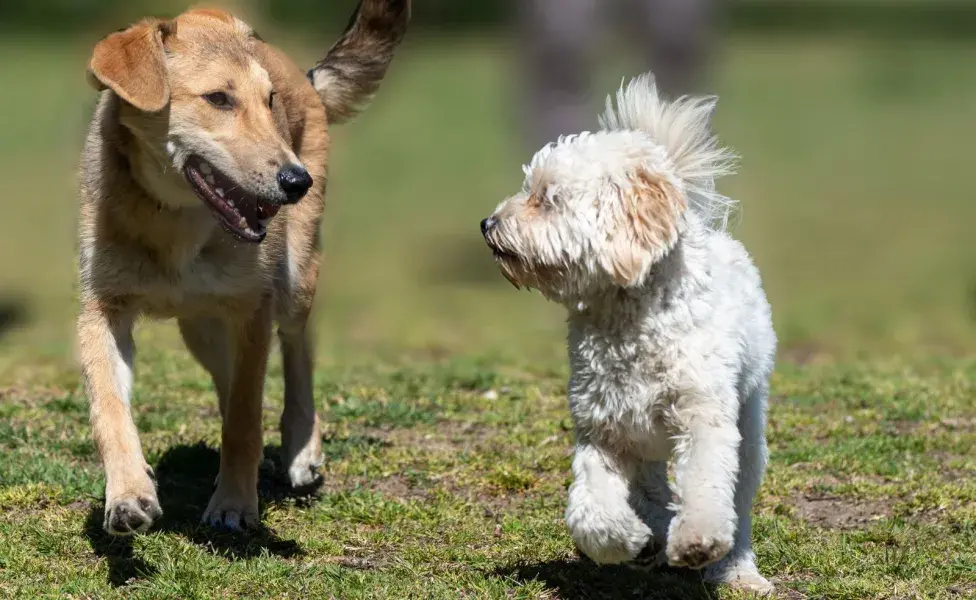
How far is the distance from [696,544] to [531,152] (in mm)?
9487

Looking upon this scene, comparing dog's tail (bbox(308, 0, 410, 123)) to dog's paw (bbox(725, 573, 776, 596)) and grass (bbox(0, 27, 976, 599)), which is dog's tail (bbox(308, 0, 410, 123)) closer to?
grass (bbox(0, 27, 976, 599))

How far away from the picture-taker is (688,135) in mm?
4766

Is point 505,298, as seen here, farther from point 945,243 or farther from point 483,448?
point 483,448

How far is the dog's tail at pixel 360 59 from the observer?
7172 millimetres

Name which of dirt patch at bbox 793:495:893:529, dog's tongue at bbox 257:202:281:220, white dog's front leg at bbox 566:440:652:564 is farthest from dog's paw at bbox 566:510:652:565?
dog's tongue at bbox 257:202:281:220

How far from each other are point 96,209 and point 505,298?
929 centimetres

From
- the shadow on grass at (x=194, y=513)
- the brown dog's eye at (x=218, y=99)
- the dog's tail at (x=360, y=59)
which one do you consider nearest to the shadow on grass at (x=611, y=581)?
the shadow on grass at (x=194, y=513)

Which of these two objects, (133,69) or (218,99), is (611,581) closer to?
(218,99)

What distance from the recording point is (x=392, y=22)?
7.34 meters

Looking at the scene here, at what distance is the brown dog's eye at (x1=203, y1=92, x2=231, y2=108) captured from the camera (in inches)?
210

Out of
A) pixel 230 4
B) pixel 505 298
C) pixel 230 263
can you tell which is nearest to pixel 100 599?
pixel 230 263

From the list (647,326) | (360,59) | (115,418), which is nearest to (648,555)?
(647,326)

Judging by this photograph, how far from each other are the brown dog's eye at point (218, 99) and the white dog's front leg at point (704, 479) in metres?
2.17

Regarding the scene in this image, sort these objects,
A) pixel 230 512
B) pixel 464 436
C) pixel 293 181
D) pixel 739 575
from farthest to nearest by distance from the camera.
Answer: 1. pixel 464 436
2. pixel 230 512
3. pixel 293 181
4. pixel 739 575
